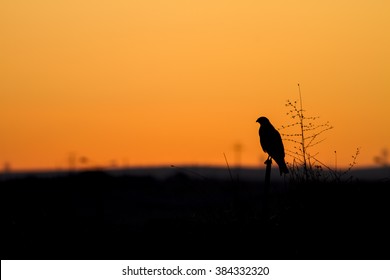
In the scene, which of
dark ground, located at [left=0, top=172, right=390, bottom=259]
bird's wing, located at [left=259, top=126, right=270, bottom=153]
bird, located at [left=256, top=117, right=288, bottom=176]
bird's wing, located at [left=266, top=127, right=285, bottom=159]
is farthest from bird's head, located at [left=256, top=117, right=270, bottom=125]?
dark ground, located at [left=0, top=172, right=390, bottom=259]

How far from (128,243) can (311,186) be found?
2.87 meters

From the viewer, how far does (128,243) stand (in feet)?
58.7

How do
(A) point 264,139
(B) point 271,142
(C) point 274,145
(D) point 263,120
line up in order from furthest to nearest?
(D) point 263,120 → (A) point 264,139 → (B) point 271,142 → (C) point 274,145

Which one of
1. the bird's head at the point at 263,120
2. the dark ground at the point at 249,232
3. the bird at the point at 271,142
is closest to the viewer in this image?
the dark ground at the point at 249,232

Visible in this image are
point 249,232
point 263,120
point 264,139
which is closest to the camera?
point 249,232

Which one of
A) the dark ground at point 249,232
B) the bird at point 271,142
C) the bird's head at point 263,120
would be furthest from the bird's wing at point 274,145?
the dark ground at point 249,232

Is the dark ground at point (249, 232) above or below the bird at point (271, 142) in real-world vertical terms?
below

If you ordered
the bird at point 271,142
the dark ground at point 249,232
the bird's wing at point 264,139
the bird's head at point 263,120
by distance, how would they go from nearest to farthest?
the dark ground at point 249,232 → the bird at point 271,142 → the bird's wing at point 264,139 → the bird's head at point 263,120

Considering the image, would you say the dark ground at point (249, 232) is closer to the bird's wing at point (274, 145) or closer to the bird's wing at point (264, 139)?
the bird's wing at point (274, 145)

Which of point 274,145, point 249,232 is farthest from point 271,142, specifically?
point 249,232

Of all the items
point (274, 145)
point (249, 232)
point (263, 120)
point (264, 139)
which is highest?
point (263, 120)

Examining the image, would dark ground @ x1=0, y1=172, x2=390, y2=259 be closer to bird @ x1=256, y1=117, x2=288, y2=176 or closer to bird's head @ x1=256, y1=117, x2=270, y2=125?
bird @ x1=256, y1=117, x2=288, y2=176

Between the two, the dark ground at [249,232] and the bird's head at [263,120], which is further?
the bird's head at [263,120]

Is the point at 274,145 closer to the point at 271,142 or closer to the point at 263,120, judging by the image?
the point at 271,142
